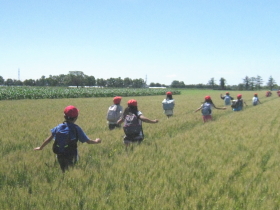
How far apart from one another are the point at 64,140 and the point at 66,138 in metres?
0.05

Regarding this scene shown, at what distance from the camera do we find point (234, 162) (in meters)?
5.67

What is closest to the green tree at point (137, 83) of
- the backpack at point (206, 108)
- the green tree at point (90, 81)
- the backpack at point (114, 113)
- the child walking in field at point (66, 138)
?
the green tree at point (90, 81)

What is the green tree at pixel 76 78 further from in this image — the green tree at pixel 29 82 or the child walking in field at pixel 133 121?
the child walking in field at pixel 133 121

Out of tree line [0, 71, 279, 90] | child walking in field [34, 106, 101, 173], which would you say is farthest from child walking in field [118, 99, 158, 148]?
tree line [0, 71, 279, 90]

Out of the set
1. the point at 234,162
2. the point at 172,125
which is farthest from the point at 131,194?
the point at 172,125

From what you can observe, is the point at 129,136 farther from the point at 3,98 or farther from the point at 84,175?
the point at 3,98

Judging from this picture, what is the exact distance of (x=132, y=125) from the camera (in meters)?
6.47

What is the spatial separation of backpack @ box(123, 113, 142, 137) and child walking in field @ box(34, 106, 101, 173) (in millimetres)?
1899

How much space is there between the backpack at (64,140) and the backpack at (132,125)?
6.48ft

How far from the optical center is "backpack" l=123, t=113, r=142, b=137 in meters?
6.45

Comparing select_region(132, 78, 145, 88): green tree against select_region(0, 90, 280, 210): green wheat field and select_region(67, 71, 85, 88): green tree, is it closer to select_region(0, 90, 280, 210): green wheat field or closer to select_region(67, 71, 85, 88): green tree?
select_region(67, 71, 85, 88): green tree

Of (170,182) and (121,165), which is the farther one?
(121,165)

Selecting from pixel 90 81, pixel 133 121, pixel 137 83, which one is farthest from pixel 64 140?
pixel 137 83

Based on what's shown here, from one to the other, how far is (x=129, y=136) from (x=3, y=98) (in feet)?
110
